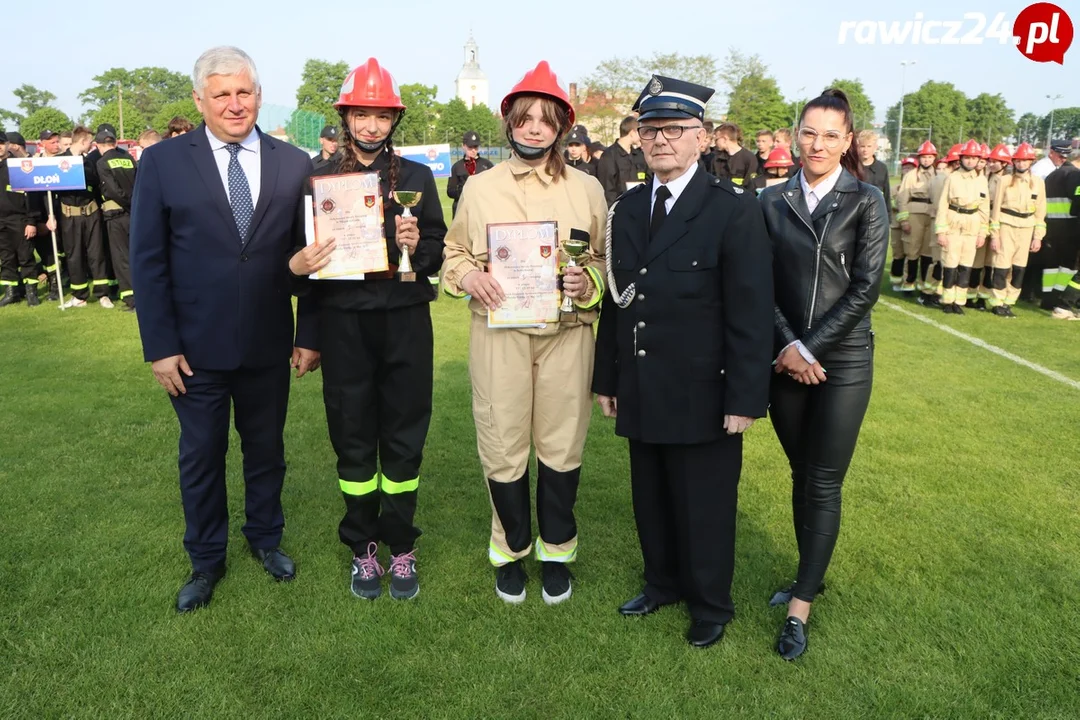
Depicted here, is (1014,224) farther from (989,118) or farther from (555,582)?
(989,118)

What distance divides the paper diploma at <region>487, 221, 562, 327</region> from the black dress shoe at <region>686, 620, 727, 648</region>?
4.82 feet

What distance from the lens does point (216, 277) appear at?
351cm

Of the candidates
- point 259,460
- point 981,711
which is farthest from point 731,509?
point 259,460

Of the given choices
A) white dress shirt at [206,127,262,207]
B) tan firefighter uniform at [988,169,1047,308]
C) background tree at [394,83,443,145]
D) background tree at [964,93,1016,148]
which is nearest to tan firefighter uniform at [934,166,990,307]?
tan firefighter uniform at [988,169,1047,308]

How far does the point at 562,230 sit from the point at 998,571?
109 inches

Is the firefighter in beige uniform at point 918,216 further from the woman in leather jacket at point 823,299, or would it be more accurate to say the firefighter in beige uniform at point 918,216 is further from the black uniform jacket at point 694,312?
the black uniform jacket at point 694,312

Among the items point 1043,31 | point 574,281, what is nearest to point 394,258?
point 574,281

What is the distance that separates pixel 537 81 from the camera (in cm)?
332

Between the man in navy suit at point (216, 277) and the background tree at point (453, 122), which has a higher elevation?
the background tree at point (453, 122)

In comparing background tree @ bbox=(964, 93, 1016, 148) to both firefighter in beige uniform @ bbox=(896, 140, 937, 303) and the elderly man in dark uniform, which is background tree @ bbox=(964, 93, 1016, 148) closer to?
firefighter in beige uniform @ bbox=(896, 140, 937, 303)

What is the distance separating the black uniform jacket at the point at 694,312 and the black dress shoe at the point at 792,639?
0.92 metres

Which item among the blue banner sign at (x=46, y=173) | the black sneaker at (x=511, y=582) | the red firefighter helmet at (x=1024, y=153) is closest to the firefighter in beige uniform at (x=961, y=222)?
the red firefighter helmet at (x=1024, y=153)

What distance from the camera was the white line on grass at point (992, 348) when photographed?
779 centimetres

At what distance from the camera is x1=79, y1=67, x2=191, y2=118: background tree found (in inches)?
4001
